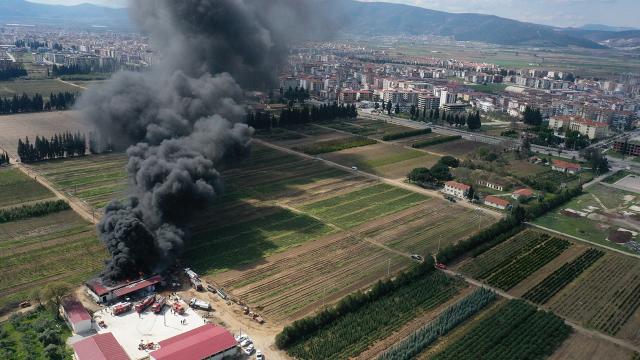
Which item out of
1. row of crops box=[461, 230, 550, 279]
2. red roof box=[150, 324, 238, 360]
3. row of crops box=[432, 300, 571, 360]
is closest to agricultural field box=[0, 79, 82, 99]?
red roof box=[150, 324, 238, 360]

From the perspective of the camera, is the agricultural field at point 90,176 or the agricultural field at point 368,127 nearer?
the agricultural field at point 90,176

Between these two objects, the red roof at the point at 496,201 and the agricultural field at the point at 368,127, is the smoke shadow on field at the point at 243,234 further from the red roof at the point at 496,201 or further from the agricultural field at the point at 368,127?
the agricultural field at the point at 368,127

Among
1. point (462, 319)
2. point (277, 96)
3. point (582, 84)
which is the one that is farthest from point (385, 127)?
point (582, 84)

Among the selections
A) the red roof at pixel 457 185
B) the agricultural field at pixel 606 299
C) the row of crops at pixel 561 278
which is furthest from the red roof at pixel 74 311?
the red roof at pixel 457 185

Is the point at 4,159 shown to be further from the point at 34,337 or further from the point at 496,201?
the point at 496,201

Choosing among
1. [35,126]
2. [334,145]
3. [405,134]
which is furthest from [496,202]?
[35,126]
